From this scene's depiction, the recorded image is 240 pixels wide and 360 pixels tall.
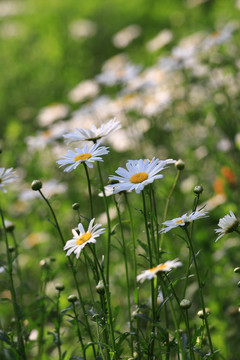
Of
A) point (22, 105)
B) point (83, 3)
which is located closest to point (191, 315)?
point (22, 105)

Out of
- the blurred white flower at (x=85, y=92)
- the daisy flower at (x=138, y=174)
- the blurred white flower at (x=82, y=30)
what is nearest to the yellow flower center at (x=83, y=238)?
the daisy flower at (x=138, y=174)

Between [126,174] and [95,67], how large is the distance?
6.19 meters

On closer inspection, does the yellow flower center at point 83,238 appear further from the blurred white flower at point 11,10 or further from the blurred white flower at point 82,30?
the blurred white flower at point 11,10

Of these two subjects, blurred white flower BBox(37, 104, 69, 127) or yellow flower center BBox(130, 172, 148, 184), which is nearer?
yellow flower center BBox(130, 172, 148, 184)

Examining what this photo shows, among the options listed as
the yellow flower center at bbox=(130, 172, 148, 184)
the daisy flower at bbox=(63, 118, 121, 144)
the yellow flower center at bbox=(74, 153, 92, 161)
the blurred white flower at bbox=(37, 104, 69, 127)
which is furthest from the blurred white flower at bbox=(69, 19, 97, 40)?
the yellow flower center at bbox=(130, 172, 148, 184)

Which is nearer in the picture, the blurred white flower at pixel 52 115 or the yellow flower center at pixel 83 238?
the yellow flower center at pixel 83 238

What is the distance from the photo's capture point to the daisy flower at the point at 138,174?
4.55 feet

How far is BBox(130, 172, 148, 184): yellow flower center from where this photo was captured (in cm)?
142

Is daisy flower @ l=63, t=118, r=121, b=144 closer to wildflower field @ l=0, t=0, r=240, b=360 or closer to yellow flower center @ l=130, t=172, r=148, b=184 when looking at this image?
wildflower field @ l=0, t=0, r=240, b=360

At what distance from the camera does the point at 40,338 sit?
75.1 inches

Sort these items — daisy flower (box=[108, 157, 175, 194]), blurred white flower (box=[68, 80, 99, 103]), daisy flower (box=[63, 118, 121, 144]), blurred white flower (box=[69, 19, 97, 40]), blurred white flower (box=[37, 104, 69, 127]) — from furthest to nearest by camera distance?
1. blurred white flower (box=[69, 19, 97, 40])
2. blurred white flower (box=[37, 104, 69, 127])
3. blurred white flower (box=[68, 80, 99, 103])
4. daisy flower (box=[63, 118, 121, 144])
5. daisy flower (box=[108, 157, 175, 194])

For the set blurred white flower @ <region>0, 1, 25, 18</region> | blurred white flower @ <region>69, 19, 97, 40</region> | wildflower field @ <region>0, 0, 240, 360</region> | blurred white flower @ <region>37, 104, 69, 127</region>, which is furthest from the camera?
blurred white flower @ <region>0, 1, 25, 18</region>

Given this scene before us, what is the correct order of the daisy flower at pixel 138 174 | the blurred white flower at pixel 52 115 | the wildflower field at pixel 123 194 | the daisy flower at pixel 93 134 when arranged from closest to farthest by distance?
the daisy flower at pixel 138 174 → the wildflower field at pixel 123 194 → the daisy flower at pixel 93 134 → the blurred white flower at pixel 52 115

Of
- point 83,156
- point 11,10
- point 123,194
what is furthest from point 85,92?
point 11,10
